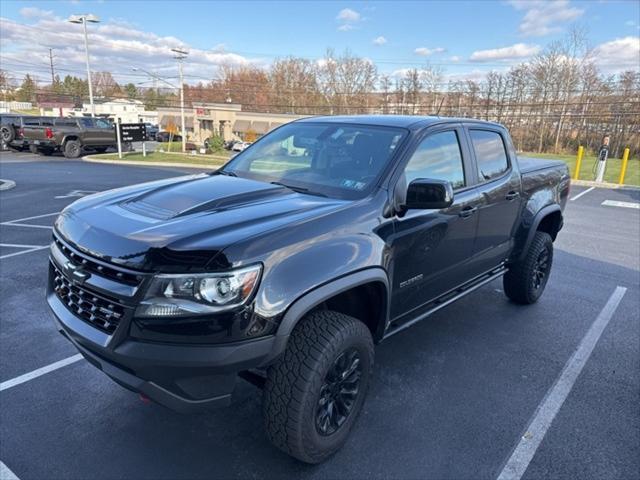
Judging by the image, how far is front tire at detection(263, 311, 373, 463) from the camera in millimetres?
2256

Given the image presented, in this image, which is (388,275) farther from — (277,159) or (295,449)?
(277,159)

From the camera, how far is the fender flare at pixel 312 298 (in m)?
2.11

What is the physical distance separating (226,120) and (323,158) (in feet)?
215

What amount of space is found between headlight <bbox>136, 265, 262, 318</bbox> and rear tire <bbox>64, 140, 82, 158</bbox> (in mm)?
22827

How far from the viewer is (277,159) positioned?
11.7 feet

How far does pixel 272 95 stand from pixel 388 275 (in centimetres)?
7258

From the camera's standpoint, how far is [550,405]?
10.5ft

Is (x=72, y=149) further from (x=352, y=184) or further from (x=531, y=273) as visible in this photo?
(x=352, y=184)

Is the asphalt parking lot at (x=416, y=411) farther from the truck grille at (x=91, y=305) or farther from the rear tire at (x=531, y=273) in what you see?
the truck grille at (x=91, y=305)

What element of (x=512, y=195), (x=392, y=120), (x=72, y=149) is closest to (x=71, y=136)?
(x=72, y=149)

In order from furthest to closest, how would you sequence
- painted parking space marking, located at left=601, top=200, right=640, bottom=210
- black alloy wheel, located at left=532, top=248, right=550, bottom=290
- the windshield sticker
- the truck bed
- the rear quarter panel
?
1. painted parking space marking, located at left=601, top=200, right=640, bottom=210
2. black alloy wheel, located at left=532, top=248, right=550, bottom=290
3. the truck bed
4. the rear quarter panel
5. the windshield sticker

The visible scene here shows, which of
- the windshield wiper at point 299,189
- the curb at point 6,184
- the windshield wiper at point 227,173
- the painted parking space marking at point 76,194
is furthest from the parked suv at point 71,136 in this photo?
the windshield wiper at point 299,189

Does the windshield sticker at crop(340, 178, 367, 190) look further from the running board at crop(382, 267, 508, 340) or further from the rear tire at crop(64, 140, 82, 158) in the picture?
the rear tire at crop(64, 140, 82, 158)

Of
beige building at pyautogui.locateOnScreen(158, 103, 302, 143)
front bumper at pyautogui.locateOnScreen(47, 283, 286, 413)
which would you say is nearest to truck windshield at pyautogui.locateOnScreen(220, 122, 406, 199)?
front bumper at pyautogui.locateOnScreen(47, 283, 286, 413)
